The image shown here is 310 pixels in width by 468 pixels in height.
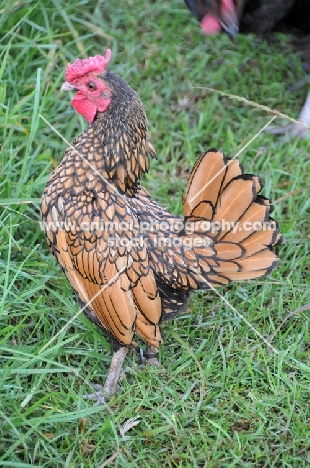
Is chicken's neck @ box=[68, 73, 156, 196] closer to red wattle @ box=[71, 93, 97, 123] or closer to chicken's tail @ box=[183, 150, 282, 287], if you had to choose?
red wattle @ box=[71, 93, 97, 123]

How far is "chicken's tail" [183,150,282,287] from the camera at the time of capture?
6.94 feet

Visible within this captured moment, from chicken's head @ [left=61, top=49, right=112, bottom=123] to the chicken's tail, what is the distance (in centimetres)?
48

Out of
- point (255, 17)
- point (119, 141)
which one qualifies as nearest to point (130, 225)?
point (119, 141)

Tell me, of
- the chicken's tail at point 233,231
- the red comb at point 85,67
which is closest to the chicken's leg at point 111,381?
the chicken's tail at point 233,231

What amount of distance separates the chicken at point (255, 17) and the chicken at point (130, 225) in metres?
0.78

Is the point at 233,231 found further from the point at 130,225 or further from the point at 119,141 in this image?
the point at 119,141

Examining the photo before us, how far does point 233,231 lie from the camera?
2.13 m

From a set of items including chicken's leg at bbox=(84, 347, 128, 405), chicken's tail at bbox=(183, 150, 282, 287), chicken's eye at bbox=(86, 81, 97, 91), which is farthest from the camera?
chicken's leg at bbox=(84, 347, 128, 405)

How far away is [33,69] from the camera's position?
3.30 m

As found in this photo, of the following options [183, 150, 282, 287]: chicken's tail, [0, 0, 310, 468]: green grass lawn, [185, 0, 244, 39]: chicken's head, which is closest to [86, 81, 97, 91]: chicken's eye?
[183, 150, 282, 287]: chicken's tail

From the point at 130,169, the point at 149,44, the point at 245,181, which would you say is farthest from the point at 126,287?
the point at 149,44

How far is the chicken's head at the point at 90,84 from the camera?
1.97 meters

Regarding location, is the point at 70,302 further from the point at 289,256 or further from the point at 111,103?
the point at 289,256

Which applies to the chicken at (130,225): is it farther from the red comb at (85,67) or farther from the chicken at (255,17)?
the chicken at (255,17)
